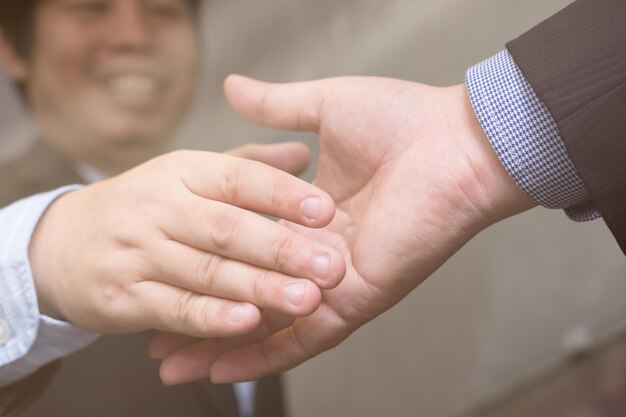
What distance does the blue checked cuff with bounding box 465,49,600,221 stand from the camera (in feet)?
1.01

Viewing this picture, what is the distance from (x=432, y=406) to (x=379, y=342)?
0.08 m

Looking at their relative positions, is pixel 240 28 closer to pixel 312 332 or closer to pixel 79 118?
pixel 79 118

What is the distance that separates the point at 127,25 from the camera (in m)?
0.56

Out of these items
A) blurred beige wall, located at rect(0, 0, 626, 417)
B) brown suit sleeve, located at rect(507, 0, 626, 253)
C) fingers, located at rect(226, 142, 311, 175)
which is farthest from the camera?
blurred beige wall, located at rect(0, 0, 626, 417)

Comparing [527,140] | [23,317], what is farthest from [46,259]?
[527,140]

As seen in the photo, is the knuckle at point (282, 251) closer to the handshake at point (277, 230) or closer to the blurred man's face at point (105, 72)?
the handshake at point (277, 230)

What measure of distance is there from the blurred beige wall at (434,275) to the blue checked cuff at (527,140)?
0.41 ft

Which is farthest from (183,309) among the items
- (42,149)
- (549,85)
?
(42,149)

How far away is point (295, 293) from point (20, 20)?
42 cm

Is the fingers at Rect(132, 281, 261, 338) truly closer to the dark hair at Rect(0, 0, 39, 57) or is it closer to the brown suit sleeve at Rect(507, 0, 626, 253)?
the brown suit sleeve at Rect(507, 0, 626, 253)

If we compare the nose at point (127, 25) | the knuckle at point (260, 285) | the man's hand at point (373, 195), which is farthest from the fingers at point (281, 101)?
the nose at point (127, 25)

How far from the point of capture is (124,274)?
33 cm

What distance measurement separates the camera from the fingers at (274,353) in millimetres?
339

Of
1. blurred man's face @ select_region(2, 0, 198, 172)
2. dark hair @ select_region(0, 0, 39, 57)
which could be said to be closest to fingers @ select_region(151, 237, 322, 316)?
blurred man's face @ select_region(2, 0, 198, 172)
